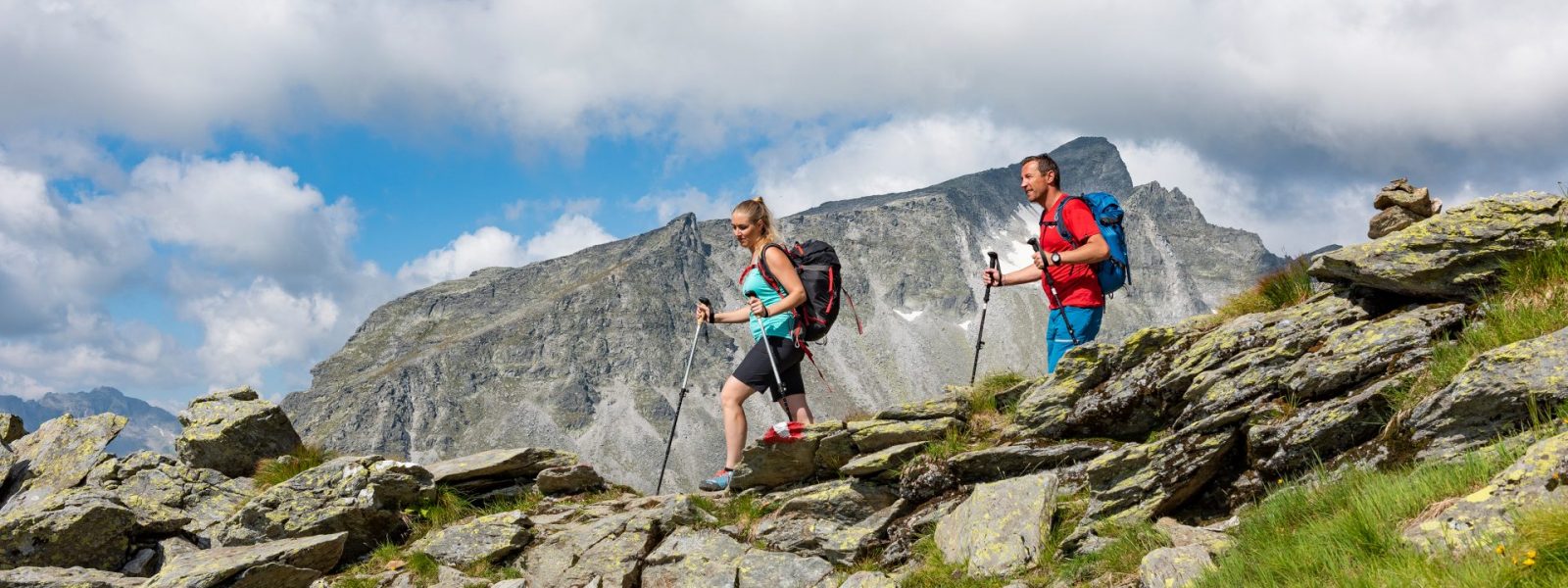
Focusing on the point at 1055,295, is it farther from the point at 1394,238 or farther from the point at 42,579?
the point at 42,579

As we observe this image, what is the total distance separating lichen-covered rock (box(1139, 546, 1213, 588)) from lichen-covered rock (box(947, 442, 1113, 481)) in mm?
2863

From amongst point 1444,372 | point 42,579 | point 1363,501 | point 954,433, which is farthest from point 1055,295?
point 42,579

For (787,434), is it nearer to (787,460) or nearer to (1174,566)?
(787,460)

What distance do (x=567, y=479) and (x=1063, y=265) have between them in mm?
8627

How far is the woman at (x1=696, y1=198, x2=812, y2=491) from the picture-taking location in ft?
36.0

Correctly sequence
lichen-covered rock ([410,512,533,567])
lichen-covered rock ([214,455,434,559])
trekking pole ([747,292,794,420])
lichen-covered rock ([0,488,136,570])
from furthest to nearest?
1. lichen-covered rock ([214,455,434,559])
2. lichen-covered rock ([0,488,136,570])
3. lichen-covered rock ([410,512,533,567])
4. trekking pole ([747,292,794,420])

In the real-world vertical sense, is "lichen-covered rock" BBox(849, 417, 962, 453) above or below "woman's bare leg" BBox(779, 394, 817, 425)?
below

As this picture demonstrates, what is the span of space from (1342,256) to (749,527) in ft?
24.6

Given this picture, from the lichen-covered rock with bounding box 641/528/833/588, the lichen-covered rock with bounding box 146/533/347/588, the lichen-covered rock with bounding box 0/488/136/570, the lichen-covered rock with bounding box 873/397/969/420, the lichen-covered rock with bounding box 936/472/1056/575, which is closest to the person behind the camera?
the lichen-covered rock with bounding box 936/472/1056/575

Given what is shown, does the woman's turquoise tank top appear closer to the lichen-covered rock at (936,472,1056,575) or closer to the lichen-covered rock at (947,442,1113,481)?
the lichen-covered rock at (947,442,1113,481)

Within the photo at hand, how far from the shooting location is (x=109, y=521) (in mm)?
12250

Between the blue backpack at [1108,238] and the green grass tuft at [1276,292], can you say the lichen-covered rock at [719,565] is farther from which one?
the green grass tuft at [1276,292]

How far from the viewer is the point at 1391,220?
34.1 feet

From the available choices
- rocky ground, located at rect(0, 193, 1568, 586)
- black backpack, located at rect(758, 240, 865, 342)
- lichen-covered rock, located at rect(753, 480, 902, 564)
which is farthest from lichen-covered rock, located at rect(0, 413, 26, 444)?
black backpack, located at rect(758, 240, 865, 342)
